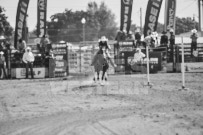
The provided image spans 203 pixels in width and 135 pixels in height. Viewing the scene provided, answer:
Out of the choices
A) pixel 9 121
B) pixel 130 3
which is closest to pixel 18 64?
pixel 130 3

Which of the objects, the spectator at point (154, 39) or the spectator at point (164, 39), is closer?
the spectator at point (164, 39)

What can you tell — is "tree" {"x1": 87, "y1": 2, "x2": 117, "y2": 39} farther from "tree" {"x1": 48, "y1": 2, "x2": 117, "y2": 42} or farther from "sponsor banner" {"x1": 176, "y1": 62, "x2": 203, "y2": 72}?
"sponsor banner" {"x1": 176, "y1": 62, "x2": 203, "y2": 72}

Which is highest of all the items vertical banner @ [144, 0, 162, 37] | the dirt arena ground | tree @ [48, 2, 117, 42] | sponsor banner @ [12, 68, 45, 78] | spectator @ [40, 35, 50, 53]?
tree @ [48, 2, 117, 42]

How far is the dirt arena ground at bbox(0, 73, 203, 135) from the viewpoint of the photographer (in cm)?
651

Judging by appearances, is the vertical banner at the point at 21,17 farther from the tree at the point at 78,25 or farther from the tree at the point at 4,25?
the tree at the point at 78,25

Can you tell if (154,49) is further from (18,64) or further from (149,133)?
(149,133)

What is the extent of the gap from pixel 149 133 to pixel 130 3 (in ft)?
59.1

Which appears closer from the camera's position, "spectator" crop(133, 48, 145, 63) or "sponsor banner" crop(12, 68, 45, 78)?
"spectator" crop(133, 48, 145, 63)

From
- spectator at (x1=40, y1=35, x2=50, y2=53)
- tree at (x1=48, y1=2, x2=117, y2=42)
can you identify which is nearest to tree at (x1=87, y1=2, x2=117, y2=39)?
tree at (x1=48, y1=2, x2=117, y2=42)

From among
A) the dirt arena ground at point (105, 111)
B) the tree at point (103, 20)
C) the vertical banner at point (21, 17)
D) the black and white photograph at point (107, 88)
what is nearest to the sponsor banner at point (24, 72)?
the black and white photograph at point (107, 88)

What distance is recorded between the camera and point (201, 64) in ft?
68.2

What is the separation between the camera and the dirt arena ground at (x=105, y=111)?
21.4 ft

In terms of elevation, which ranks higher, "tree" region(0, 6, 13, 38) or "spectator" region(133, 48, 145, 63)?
"tree" region(0, 6, 13, 38)

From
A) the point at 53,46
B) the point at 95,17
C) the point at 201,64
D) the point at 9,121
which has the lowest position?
the point at 9,121
